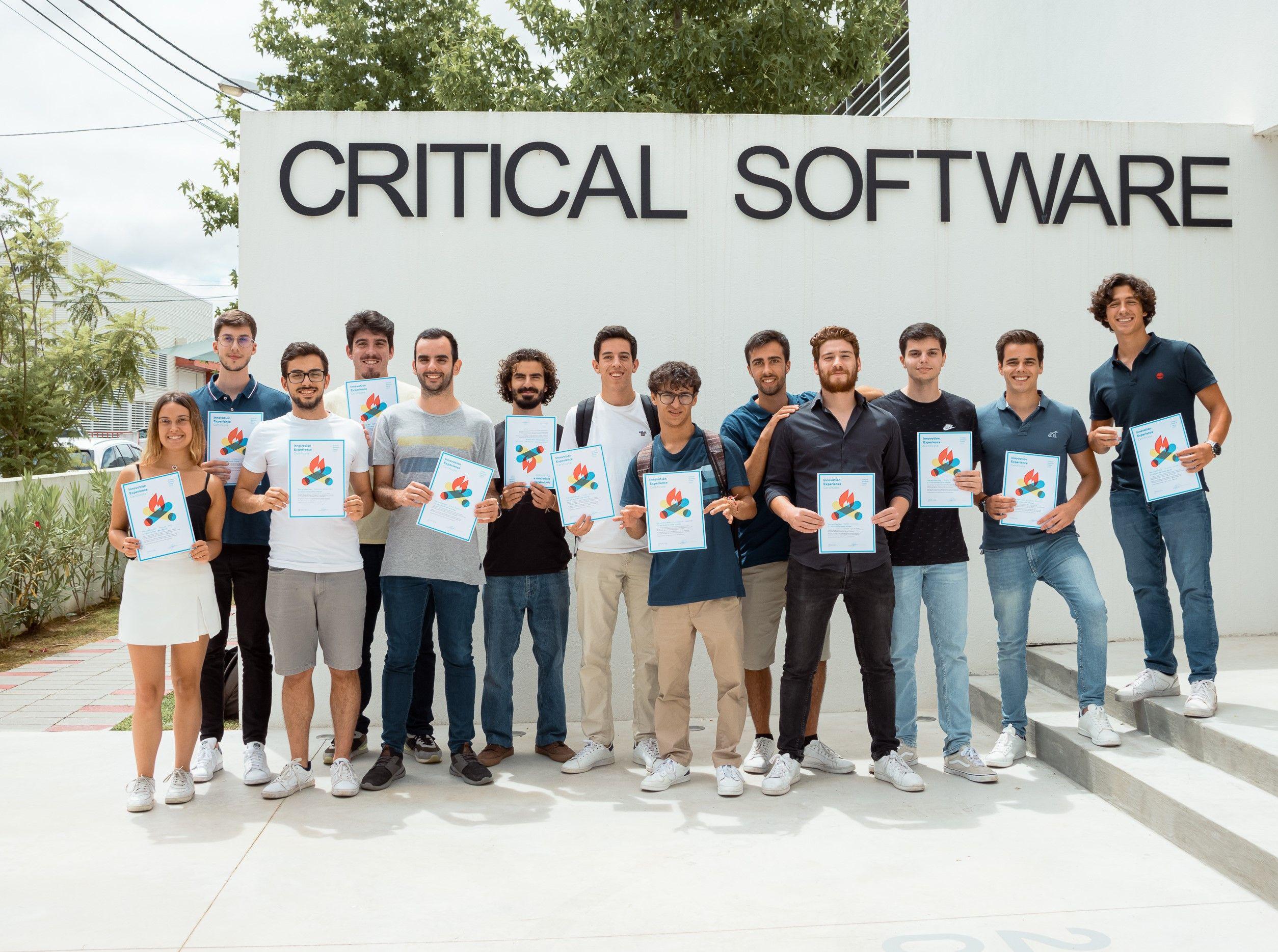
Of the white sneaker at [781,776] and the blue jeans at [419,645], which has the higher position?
the blue jeans at [419,645]

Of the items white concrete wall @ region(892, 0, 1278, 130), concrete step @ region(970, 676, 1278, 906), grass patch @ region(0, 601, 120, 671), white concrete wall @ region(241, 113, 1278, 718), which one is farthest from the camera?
grass patch @ region(0, 601, 120, 671)

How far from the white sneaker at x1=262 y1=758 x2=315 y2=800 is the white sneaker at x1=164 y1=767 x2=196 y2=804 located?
29 cm

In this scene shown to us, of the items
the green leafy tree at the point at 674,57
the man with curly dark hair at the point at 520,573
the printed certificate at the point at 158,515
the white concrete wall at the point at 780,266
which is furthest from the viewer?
the green leafy tree at the point at 674,57

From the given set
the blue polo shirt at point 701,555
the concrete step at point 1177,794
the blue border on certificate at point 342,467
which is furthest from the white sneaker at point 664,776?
the blue border on certificate at point 342,467

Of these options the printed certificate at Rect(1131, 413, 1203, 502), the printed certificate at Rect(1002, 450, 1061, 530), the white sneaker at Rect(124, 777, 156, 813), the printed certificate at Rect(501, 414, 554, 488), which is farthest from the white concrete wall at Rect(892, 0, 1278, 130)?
the white sneaker at Rect(124, 777, 156, 813)

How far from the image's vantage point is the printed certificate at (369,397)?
463 centimetres

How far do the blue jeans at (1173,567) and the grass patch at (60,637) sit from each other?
6680 millimetres

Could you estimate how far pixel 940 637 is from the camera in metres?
4.33

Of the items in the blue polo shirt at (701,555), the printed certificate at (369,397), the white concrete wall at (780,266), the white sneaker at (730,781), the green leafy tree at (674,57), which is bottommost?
the white sneaker at (730,781)

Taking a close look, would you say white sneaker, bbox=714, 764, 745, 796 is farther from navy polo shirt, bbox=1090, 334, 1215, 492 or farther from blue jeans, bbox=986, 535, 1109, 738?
navy polo shirt, bbox=1090, 334, 1215, 492

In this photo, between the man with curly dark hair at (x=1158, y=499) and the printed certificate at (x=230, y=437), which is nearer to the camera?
the man with curly dark hair at (x=1158, y=499)

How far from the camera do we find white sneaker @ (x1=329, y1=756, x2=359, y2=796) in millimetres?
4195

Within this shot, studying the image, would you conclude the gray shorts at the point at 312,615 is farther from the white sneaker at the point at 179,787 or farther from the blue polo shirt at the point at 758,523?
the blue polo shirt at the point at 758,523

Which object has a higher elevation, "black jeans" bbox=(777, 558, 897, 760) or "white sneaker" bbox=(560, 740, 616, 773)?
"black jeans" bbox=(777, 558, 897, 760)
